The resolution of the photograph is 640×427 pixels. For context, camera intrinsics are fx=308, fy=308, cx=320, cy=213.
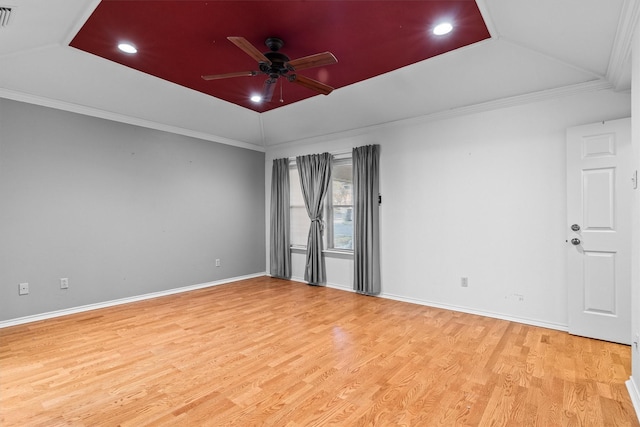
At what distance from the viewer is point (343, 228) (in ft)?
17.9

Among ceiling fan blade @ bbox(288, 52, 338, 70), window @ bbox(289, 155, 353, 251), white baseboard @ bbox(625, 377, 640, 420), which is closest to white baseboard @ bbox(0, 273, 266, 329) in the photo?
window @ bbox(289, 155, 353, 251)

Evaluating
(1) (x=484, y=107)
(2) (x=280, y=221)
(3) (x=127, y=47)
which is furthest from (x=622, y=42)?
(2) (x=280, y=221)

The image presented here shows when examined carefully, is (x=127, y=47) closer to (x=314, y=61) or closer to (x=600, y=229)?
(x=314, y=61)

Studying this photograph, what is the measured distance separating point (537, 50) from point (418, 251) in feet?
8.66

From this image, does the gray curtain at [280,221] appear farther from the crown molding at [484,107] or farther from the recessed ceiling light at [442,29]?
the recessed ceiling light at [442,29]

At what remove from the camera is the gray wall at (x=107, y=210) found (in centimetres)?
362

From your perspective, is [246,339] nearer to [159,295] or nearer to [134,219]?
[159,295]

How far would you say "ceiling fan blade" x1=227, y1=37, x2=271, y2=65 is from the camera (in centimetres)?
211

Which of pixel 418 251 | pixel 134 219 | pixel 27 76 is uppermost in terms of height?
pixel 27 76

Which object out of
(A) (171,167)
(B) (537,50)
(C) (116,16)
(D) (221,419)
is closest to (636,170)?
(B) (537,50)

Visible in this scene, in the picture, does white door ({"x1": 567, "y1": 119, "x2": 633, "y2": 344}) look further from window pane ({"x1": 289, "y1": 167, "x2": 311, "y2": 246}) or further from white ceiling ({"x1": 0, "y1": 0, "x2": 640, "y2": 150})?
window pane ({"x1": 289, "y1": 167, "x2": 311, "y2": 246})

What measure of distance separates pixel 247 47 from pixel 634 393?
11.7 ft

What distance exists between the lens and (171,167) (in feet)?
16.4

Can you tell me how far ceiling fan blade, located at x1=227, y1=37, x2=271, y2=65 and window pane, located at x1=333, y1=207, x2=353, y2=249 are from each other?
321 centimetres
